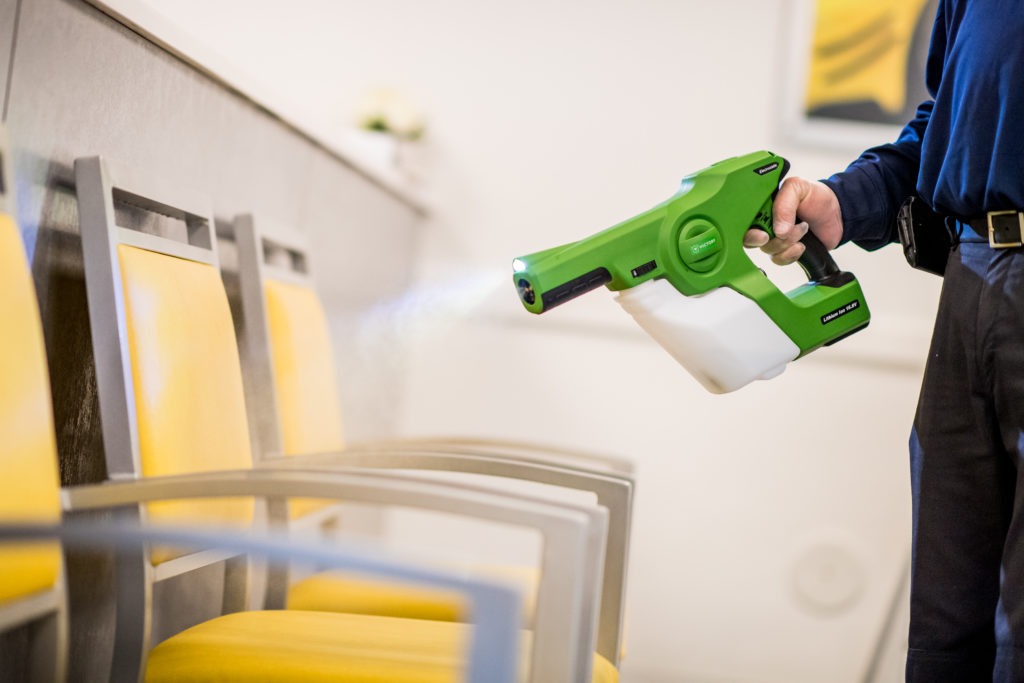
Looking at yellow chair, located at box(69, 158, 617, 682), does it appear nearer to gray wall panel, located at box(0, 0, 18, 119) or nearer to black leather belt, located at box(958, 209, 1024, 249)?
gray wall panel, located at box(0, 0, 18, 119)

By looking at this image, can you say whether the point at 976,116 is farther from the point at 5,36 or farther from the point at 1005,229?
the point at 5,36

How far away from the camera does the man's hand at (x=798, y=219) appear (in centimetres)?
116

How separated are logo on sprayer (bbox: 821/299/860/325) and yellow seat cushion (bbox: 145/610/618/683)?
48 centimetres

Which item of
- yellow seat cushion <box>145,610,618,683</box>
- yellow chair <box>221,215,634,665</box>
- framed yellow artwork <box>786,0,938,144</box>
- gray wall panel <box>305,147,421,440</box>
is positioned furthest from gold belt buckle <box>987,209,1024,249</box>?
framed yellow artwork <box>786,0,938,144</box>

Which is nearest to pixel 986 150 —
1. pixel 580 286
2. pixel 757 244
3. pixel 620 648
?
pixel 757 244

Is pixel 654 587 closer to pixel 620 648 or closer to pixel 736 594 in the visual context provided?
pixel 736 594

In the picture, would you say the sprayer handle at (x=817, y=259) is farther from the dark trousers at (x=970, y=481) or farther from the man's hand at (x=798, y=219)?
the dark trousers at (x=970, y=481)

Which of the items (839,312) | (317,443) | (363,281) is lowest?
(317,443)

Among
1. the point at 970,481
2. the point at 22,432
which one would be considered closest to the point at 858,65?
the point at 970,481

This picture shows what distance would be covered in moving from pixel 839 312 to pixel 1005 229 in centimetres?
23

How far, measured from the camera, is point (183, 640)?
961 millimetres

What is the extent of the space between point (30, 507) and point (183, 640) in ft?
0.74

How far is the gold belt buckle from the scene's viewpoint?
0.99 meters

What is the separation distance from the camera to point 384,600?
4.30 ft
